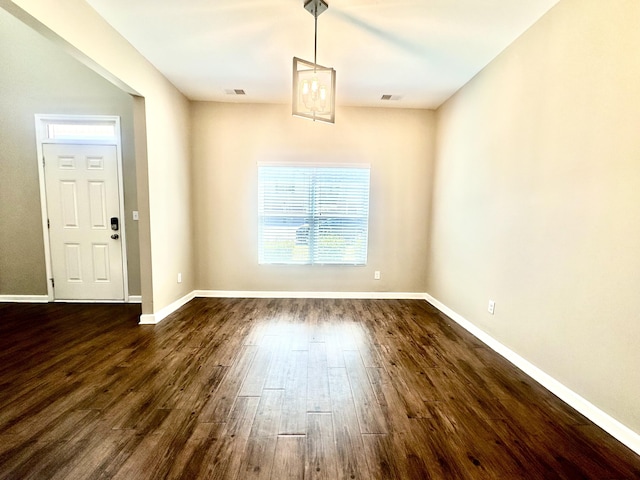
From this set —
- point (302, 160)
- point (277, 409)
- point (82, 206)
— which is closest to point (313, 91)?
point (302, 160)

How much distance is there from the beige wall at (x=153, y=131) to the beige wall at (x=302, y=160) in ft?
1.01

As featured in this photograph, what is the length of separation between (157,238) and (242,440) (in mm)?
2475

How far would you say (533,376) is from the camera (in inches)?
86.0

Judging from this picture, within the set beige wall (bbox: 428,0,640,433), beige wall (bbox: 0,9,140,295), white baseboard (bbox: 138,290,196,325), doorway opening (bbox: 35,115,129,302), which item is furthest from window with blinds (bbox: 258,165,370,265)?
doorway opening (bbox: 35,115,129,302)

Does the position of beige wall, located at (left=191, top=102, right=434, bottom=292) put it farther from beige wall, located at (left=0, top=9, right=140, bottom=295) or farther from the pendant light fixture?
the pendant light fixture

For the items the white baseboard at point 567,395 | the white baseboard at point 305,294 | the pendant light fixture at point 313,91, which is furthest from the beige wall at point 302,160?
the pendant light fixture at point 313,91

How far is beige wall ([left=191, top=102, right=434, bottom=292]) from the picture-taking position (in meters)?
3.99

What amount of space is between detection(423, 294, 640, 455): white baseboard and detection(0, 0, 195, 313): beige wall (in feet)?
12.1

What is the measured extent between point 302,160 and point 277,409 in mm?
3233

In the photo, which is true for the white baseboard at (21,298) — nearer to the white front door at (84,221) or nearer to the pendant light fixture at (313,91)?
the white front door at (84,221)

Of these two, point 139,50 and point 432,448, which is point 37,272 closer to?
point 139,50

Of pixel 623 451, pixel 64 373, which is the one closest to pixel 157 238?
pixel 64 373

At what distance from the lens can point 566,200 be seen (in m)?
1.96

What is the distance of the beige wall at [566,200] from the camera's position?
1584 mm
